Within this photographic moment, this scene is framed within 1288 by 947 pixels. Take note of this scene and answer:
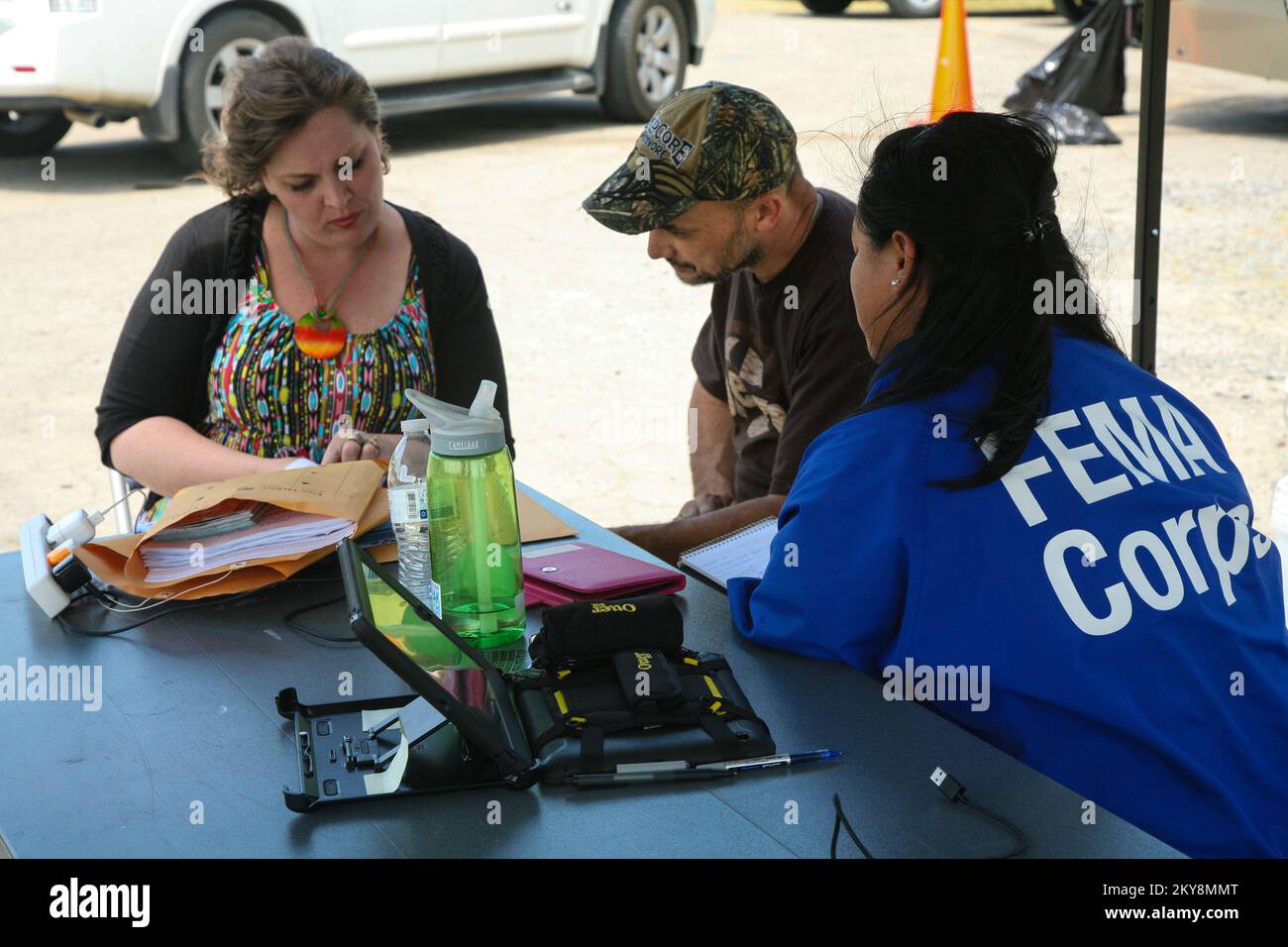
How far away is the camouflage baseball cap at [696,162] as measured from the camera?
8.41 feet

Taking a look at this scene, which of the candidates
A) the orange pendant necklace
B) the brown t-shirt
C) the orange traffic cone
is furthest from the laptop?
the orange traffic cone

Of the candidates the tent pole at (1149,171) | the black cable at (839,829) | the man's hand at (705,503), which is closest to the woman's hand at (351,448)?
the man's hand at (705,503)

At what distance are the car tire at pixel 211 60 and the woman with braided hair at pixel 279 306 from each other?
478cm

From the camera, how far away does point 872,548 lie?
1.62 meters

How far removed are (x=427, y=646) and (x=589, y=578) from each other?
44cm

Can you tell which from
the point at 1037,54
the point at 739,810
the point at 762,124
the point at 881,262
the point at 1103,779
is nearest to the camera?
the point at 739,810

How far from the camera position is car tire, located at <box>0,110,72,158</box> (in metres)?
8.43

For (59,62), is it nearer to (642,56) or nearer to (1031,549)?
(642,56)

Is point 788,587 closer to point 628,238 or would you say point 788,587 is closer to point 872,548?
point 872,548

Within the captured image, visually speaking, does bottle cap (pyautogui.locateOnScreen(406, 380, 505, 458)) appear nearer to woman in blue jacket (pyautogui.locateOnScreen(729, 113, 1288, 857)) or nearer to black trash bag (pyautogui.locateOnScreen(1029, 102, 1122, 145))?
woman in blue jacket (pyautogui.locateOnScreen(729, 113, 1288, 857))

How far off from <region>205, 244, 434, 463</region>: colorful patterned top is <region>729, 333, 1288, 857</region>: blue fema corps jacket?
1.32 meters
